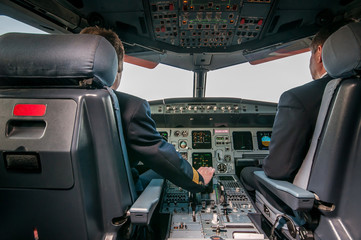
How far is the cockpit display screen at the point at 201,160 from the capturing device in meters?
2.66

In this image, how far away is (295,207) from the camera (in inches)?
37.8

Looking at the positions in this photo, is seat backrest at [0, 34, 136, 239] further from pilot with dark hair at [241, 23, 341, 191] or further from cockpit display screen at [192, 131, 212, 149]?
cockpit display screen at [192, 131, 212, 149]

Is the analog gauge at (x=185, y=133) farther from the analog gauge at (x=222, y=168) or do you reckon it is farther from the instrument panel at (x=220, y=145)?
the analog gauge at (x=222, y=168)

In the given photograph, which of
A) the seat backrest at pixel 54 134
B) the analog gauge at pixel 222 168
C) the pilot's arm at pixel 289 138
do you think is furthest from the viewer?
the analog gauge at pixel 222 168

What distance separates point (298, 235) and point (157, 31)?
212 cm

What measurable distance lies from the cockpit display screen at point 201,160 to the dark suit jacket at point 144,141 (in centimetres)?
154

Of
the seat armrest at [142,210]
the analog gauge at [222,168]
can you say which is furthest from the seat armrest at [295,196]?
the analog gauge at [222,168]

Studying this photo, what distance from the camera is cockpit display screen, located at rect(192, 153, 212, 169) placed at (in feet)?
8.71

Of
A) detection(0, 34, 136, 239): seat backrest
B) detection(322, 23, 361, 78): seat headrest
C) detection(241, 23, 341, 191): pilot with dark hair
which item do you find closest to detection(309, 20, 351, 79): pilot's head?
detection(241, 23, 341, 191): pilot with dark hair

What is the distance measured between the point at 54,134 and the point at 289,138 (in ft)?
3.83

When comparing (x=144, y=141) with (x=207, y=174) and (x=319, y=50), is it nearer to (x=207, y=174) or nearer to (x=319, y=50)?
(x=207, y=174)

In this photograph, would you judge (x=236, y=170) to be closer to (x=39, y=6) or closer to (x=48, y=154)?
(x=48, y=154)

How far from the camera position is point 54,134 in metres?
0.72

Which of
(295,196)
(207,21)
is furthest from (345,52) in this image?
(207,21)
